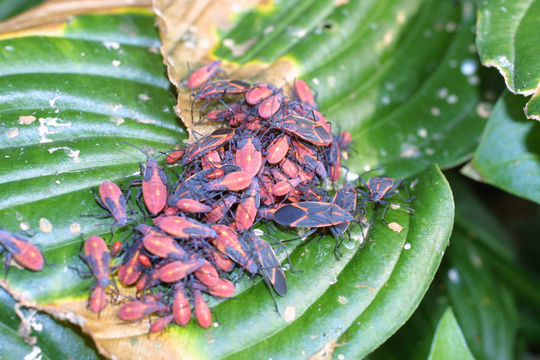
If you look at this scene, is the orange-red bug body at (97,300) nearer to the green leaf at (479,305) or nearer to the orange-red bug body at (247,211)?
the orange-red bug body at (247,211)

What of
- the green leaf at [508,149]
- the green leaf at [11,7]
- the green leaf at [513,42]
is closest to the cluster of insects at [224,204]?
the green leaf at [508,149]

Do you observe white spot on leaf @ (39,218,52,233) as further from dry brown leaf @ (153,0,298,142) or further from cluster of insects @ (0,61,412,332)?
dry brown leaf @ (153,0,298,142)

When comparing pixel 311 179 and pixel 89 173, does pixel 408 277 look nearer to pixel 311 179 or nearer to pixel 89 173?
pixel 311 179

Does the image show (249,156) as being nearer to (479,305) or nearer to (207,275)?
(207,275)

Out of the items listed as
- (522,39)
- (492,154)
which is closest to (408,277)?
(492,154)

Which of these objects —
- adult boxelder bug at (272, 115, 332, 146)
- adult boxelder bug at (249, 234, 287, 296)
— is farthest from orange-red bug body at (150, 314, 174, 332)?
adult boxelder bug at (272, 115, 332, 146)

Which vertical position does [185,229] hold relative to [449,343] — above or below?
above

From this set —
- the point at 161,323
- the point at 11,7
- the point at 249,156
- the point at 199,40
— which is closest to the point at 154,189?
the point at 249,156
